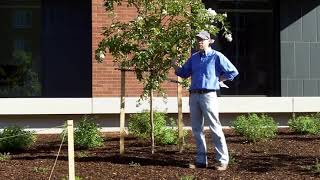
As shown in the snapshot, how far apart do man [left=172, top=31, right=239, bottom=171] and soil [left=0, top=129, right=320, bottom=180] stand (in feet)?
1.27

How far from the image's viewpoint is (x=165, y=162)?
900 cm

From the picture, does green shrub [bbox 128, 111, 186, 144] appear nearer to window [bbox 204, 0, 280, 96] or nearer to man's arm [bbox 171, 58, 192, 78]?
man's arm [bbox 171, 58, 192, 78]

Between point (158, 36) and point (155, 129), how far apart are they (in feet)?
8.16

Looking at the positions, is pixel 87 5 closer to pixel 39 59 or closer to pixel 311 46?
pixel 39 59

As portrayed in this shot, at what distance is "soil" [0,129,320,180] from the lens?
8.13m

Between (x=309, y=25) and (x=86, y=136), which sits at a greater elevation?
(x=309, y=25)

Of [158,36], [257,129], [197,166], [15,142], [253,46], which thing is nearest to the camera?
[197,166]

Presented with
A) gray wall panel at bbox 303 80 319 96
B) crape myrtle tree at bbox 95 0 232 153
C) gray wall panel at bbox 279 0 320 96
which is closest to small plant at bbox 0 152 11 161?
crape myrtle tree at bbox 95 0 232 153

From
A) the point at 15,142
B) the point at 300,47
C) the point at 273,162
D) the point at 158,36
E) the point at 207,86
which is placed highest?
the point at 300,47

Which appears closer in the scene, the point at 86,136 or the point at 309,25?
the point at 86,136

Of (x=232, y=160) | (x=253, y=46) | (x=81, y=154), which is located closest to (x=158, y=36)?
(x=232, y=160)

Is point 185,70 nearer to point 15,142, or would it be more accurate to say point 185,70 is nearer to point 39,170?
point 39,170

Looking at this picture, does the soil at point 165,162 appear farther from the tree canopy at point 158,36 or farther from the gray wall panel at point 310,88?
the gray wall panel at point 310,88

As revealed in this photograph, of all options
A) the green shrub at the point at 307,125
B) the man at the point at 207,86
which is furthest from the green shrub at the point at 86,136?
the green shrub at the point at 307,125
